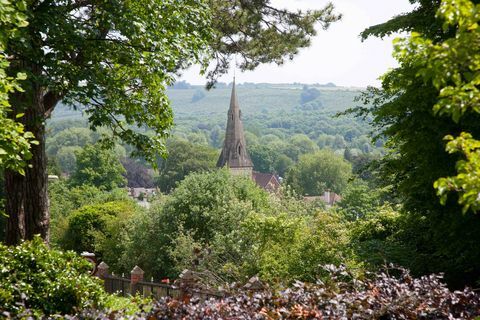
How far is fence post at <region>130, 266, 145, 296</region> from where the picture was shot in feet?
58.2

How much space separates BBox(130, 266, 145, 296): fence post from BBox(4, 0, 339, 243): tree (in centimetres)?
538

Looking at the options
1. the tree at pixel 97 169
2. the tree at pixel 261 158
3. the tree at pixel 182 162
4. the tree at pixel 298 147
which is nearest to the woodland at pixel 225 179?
the tree at pixel 97 169

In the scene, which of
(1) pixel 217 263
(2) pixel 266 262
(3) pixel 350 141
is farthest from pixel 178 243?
(3) pixel 350 141

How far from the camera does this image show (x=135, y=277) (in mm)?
18234

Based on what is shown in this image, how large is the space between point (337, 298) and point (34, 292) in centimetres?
376

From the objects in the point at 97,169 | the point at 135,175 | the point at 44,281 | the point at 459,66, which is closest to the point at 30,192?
the point at 44,281

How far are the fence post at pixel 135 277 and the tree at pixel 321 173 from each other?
82.8m

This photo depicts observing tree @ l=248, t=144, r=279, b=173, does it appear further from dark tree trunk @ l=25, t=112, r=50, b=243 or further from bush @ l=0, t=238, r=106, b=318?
bush @ l=0, t=238, r=106, b=318

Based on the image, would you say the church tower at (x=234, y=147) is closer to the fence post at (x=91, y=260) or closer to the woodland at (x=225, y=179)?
the woodland at (x=225, y=179)

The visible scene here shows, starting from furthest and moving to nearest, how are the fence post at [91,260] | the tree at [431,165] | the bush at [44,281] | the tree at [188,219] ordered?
the tree at [188,219] → the tree at [431,165] → the fence post at [91,260] → the bush at [44,281]

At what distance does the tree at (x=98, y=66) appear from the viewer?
11.2 metres

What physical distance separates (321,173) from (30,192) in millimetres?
91067

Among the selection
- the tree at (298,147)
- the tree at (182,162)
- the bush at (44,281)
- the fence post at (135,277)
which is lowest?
the tree at (298,147)

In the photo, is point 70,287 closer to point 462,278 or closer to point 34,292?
point 34,292
